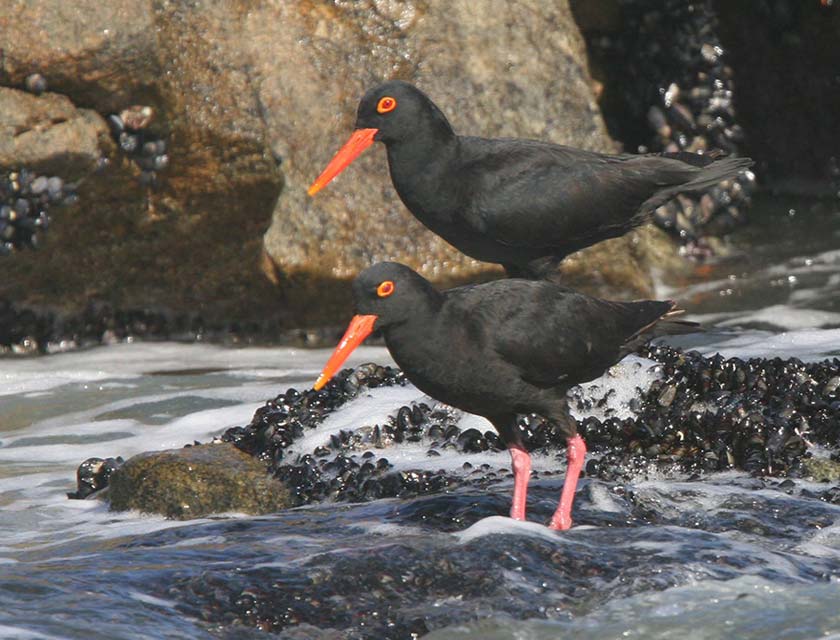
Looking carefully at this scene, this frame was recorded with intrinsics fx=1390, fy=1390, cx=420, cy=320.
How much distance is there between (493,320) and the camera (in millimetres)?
5043

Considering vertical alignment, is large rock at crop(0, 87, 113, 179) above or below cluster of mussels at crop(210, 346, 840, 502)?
above

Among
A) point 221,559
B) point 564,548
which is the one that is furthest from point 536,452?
point 221,559

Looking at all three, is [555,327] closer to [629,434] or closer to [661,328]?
[661,328]

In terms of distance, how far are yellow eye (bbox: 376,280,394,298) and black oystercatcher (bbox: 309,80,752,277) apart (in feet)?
4.53

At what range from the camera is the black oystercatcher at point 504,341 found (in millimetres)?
4844

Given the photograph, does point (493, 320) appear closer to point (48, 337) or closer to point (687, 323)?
point (687, 323)

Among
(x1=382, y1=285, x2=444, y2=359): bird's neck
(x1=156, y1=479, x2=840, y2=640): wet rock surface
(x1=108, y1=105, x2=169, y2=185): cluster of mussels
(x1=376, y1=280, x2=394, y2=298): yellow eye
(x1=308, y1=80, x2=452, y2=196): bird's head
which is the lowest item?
(x1=156, y1=479, x2=840, y2=640): wet rock surface

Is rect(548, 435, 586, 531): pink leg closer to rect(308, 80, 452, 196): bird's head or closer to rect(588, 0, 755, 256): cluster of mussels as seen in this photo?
rect(308, 80, 452, 196): bird's head

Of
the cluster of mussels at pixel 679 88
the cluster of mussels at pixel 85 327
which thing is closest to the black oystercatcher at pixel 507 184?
the cluster of mussels at pixel 85 327

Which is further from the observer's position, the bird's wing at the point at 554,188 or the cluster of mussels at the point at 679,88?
the cluster of mussels at the point at 679,88

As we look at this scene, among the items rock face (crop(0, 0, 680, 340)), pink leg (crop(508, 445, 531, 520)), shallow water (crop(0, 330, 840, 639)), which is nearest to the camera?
shallow water (crop(0, 330, 840, 639))

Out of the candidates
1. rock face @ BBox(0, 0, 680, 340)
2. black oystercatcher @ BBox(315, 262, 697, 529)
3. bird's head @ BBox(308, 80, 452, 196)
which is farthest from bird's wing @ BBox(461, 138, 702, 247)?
rock face @ BBox(0, 0, 680, 340)

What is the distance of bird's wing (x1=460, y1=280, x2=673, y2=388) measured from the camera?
16.5 feet

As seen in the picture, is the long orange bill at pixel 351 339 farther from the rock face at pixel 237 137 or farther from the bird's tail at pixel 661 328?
the rock face at pixel 237 137
